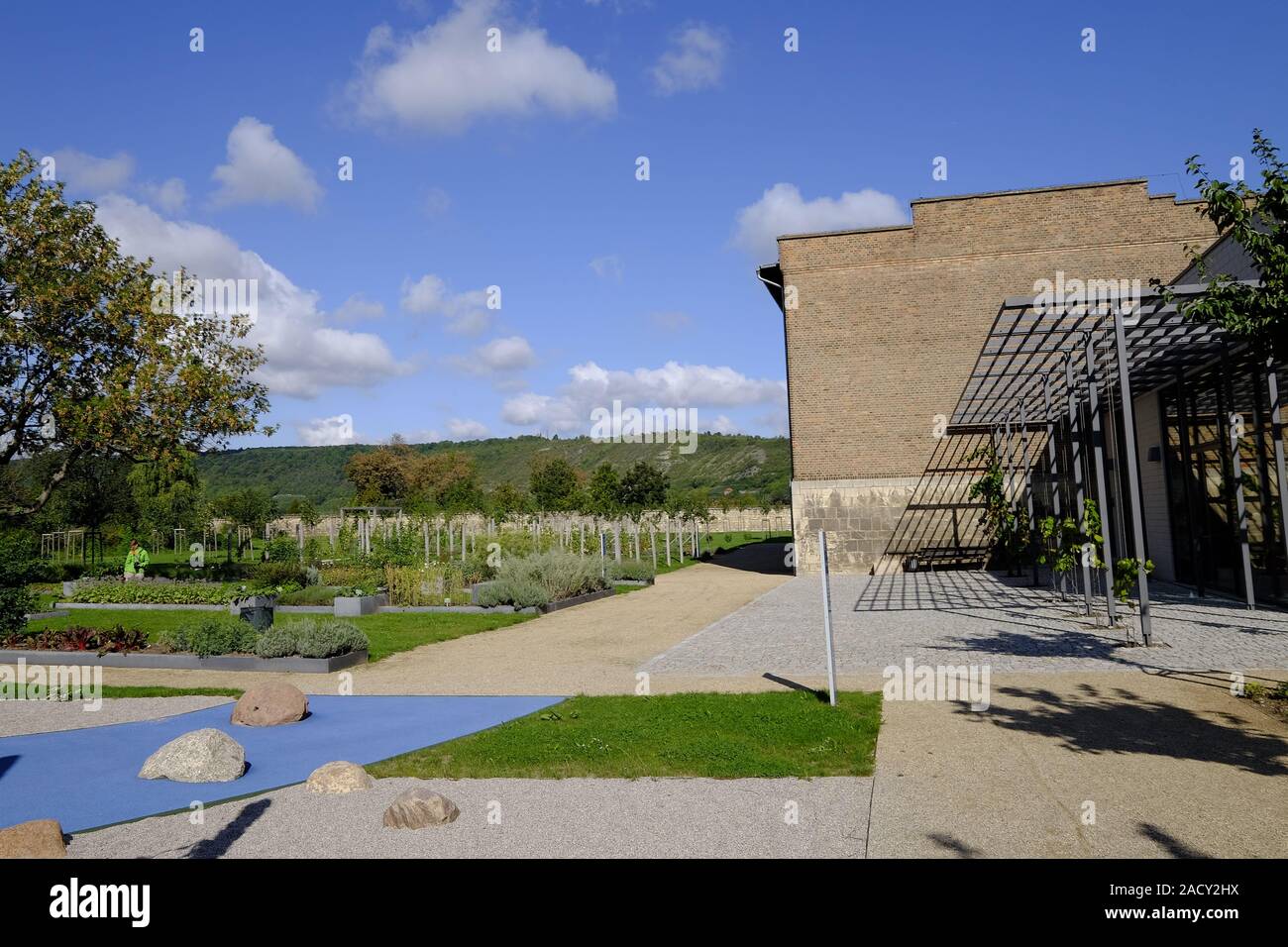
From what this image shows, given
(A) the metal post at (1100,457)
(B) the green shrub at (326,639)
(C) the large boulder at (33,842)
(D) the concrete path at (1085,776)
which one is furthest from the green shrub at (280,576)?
(D) the concrete path at (1085,776)

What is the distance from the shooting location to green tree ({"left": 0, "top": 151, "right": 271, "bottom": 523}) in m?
22.2

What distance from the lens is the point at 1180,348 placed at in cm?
1443

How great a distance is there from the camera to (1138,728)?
7.05m

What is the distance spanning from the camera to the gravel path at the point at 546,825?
16.2ft

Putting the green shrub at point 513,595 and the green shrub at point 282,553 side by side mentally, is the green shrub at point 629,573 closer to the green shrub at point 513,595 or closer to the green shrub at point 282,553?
the green shrub at point 513,595

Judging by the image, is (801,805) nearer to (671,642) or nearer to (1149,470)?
(671,642)

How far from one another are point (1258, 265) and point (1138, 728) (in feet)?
14.5

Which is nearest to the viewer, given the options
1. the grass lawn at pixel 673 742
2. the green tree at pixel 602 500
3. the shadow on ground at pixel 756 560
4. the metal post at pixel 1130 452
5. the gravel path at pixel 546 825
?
the gravel path at pixel 546 825

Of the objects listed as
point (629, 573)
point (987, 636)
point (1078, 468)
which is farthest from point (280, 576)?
point (1078, 468)

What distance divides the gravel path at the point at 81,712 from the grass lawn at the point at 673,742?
420cm

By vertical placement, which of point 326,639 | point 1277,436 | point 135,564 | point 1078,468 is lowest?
point 326,639

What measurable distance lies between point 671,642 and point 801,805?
8308 millimetres

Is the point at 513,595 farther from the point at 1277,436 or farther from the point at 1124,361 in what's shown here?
the point at 1277,436
